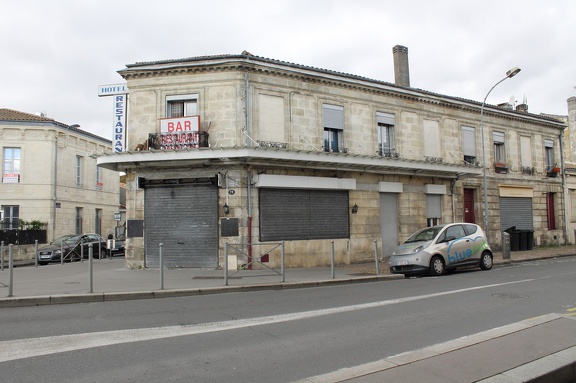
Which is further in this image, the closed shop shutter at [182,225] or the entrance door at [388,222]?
the entrance door at [388,222]

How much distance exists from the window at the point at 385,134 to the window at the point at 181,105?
7.45 metres

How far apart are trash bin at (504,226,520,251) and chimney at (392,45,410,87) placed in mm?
8734

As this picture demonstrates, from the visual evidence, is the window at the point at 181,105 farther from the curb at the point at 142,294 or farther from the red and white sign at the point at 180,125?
the curb at the point at 142,294

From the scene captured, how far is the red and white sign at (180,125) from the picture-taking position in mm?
14477

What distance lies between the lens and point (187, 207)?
1459 cm

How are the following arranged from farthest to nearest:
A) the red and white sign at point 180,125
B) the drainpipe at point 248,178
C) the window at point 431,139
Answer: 1. the window at point 431,139
2. the red and white sign at point 180,125
3. the drainpipe at point 248,178

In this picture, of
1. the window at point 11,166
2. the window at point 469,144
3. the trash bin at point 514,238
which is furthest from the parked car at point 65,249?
the trash bin at point 514,238

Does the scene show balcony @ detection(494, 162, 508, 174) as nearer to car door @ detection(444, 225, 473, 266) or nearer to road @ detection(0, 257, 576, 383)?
car door @ detection(444, 225, 473, 266)

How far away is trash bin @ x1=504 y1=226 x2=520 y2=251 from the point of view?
21.1 m

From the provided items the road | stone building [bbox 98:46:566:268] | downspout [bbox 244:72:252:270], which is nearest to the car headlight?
the road

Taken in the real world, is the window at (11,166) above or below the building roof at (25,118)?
below

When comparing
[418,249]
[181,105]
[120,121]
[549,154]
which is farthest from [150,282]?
[549,154]

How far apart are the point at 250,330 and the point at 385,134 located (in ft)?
44.5

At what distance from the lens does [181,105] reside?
15.1 m
